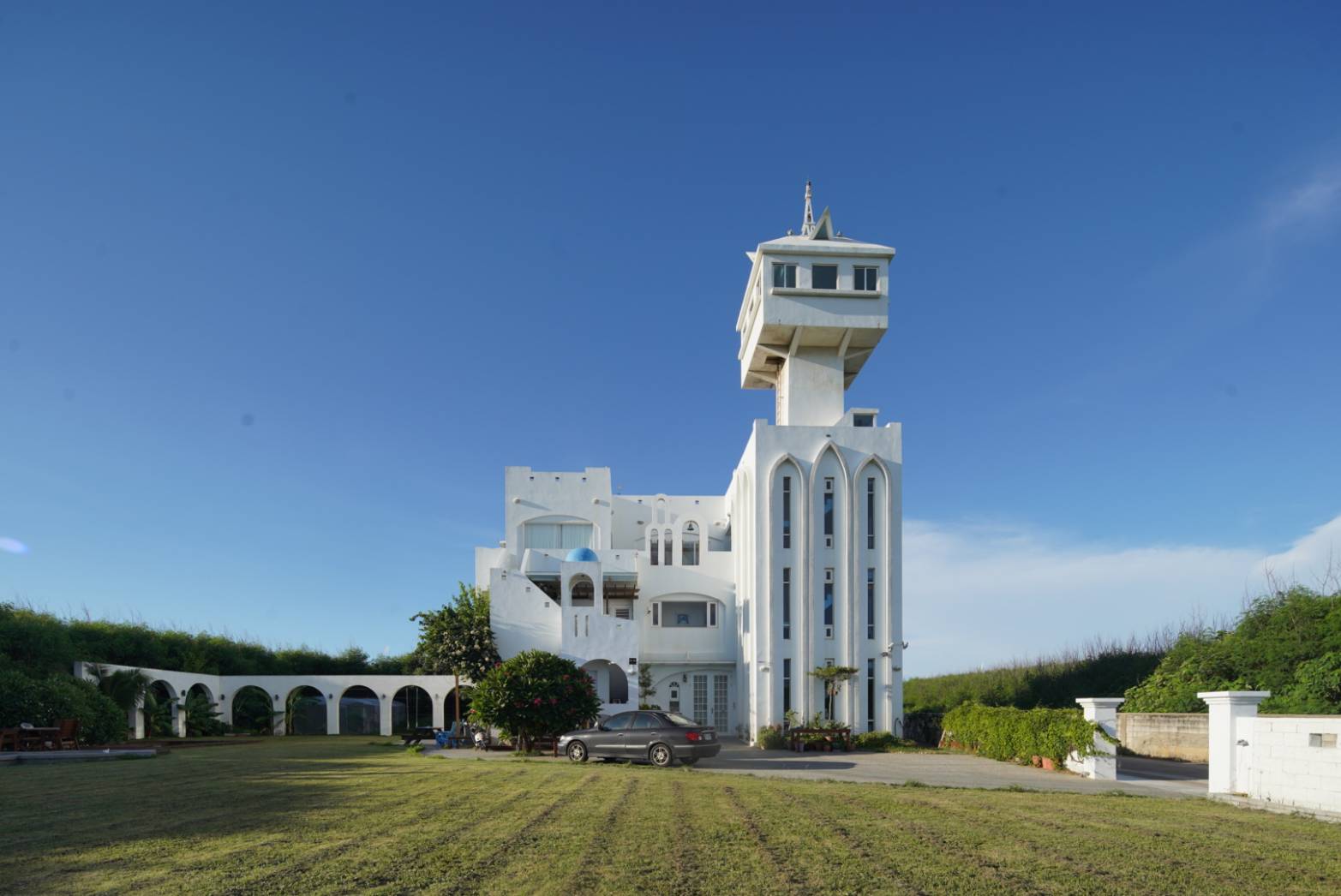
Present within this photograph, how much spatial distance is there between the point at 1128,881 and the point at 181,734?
108ft

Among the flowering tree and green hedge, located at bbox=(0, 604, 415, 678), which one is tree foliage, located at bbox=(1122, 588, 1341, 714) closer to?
the flowering tree

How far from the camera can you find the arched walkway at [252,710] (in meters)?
37.0

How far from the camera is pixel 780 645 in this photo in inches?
1204

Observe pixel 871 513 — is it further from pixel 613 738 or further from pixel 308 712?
pixel 308 712

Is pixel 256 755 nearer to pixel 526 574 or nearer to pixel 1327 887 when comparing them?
pixel 526 574

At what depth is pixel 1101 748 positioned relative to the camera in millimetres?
18656

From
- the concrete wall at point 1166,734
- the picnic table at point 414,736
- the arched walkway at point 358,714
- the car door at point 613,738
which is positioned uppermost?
the car door at point 613,738

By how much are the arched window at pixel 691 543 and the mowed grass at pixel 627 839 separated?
25.3 metres

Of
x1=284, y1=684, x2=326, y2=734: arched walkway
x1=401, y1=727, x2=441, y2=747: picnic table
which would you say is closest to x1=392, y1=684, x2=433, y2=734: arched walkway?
x1=284, y1=684, x2=326, y2=734: arched walkway

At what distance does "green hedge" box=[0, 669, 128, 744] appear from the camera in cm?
2208

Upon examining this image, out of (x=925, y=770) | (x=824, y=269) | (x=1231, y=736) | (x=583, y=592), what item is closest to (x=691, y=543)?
(x=583, y=592)

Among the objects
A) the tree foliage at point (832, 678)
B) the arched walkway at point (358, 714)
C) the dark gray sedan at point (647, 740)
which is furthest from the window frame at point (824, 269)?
the arched walkway at point (358, 714)

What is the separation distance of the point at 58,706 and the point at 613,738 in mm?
13441

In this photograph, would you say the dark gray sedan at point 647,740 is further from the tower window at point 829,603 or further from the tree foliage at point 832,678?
the tower window at point 829,603
